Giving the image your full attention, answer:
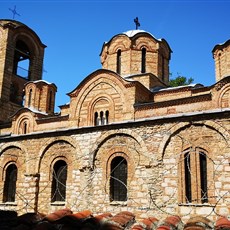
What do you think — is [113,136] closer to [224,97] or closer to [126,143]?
[126,143]

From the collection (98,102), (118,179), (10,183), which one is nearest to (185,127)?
(118,179)

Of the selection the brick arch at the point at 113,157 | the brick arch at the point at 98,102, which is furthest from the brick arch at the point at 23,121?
the brick arch at the point at 113,157

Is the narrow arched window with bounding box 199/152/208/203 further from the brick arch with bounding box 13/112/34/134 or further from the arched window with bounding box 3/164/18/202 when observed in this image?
the arched window with bounding box 3/164/18/202

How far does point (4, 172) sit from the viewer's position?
45.3ft

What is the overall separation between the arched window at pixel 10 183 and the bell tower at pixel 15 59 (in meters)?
3.47

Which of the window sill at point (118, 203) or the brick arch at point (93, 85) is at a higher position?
the brick arch at point (93, 85)

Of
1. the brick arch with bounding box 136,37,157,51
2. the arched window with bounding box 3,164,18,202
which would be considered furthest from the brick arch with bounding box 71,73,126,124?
the arched window with bounding box 3,164,18,202

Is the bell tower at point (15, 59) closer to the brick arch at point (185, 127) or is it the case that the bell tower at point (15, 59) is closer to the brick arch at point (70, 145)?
the brick arch at point (70, 145)

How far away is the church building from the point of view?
9.61 meters

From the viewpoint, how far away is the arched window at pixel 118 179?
10.9m

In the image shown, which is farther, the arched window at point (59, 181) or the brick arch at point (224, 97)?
the arched window at point (59, 181)

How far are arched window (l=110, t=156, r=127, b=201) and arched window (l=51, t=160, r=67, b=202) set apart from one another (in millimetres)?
2106

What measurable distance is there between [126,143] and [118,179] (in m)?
1.33

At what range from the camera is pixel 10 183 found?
13680mm
